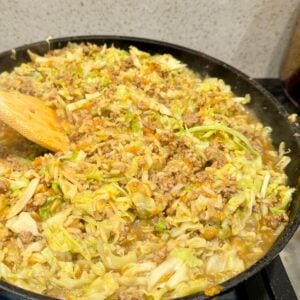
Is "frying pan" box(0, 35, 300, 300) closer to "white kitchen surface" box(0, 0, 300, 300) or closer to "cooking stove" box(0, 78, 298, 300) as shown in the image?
"cooking stove" box(0, 78, 298, 300)

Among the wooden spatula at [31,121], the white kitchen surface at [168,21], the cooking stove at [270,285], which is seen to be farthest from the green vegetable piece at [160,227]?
the white kitchen surface at [168,21]

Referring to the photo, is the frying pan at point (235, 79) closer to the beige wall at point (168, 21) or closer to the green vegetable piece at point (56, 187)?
the beige wall at point (168, 21)

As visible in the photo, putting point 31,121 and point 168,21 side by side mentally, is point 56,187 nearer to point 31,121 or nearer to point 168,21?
point 31,121

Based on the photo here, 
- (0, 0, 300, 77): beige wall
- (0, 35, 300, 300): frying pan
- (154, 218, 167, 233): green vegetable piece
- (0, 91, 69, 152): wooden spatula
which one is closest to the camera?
(154, 218, 167, 233): green vegetable piece

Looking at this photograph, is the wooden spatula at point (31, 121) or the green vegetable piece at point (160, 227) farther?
the wooden spatula at point (31, 121)

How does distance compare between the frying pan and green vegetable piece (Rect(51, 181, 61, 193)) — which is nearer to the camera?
green vegetable piece (Rect(51, 181, 61, 193))

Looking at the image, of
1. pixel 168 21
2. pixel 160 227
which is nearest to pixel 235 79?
pixel 168 21

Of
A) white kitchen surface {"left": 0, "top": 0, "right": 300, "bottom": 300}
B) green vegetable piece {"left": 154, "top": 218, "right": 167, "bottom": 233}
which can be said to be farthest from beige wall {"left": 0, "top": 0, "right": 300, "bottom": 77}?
green vegetable piece {"left": 154, "top": 218, "right": 167, "bottom": 233}
